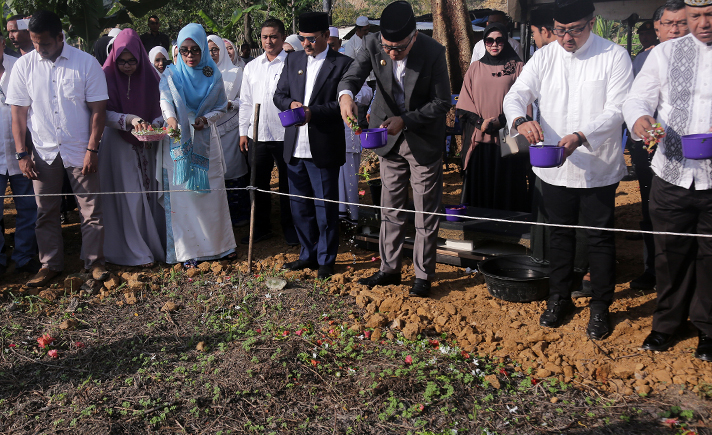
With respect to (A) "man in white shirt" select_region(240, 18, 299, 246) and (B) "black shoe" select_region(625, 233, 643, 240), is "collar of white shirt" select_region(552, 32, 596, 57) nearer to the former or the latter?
(B) "black shoe" select_region(625, 233, 643, 240)

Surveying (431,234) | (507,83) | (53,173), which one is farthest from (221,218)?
(507,83)

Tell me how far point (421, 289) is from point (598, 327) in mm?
1287

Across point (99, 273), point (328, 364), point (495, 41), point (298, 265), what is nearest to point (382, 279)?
point (298, 265)

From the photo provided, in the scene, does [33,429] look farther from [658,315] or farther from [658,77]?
[658,77]

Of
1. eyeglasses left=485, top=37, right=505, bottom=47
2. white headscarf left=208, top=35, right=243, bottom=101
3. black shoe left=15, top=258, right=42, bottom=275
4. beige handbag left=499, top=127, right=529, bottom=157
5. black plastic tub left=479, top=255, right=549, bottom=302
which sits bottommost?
black shoe left=15, top=258, right=42, bottom=275

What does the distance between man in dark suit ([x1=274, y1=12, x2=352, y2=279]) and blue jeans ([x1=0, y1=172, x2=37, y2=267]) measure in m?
2.58

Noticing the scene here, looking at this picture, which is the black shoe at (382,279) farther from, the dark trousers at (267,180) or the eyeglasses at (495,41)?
the eyeglasses at (495,41)

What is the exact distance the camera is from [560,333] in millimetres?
3848

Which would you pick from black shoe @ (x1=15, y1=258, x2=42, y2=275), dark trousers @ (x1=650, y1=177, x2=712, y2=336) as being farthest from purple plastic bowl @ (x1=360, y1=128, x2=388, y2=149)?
black shoe @ (x1=15, y1=258, x2=42, y2=275)

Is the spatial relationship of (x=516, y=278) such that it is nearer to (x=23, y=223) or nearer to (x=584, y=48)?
(x=584, y=48)

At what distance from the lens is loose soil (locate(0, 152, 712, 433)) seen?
304 cm

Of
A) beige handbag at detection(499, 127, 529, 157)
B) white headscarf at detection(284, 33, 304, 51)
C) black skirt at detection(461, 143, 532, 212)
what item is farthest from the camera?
white headscarf at detection(284, 33, 304, 51)

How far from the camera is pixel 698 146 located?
2953 mm

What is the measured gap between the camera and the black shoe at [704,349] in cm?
339
